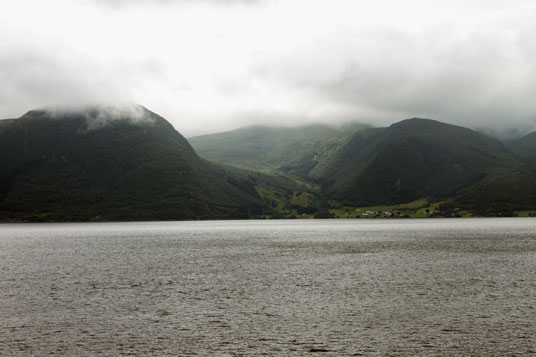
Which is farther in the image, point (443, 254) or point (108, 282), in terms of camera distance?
point (443, 254)

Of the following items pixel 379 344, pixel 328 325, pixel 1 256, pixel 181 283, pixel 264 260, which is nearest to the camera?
pixel 379 344

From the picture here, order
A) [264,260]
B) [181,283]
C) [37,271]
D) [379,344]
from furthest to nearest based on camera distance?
[264,260], [37,271], [181,283], [379,344]

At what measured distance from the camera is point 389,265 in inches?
3809

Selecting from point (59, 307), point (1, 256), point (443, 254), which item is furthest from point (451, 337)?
point (1, 256)

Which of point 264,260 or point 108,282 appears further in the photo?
point 264,260

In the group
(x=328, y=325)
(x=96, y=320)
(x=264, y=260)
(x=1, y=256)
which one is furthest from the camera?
(x=1, y=256)

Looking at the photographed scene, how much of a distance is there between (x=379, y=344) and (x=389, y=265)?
198 ft

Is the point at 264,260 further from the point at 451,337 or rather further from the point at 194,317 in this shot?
the point at 451,337

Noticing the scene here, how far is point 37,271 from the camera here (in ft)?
307

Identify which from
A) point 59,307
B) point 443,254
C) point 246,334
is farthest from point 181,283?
A: point 443,254

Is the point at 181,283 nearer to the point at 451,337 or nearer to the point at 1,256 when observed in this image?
the point at 451,337

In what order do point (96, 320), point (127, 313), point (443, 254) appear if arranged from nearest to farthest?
point (96, 320) → point (127, 313) → point (443, 254)

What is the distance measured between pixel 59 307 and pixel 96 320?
396 inches

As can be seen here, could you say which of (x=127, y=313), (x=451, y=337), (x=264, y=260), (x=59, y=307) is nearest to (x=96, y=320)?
(x=127, y=313)
